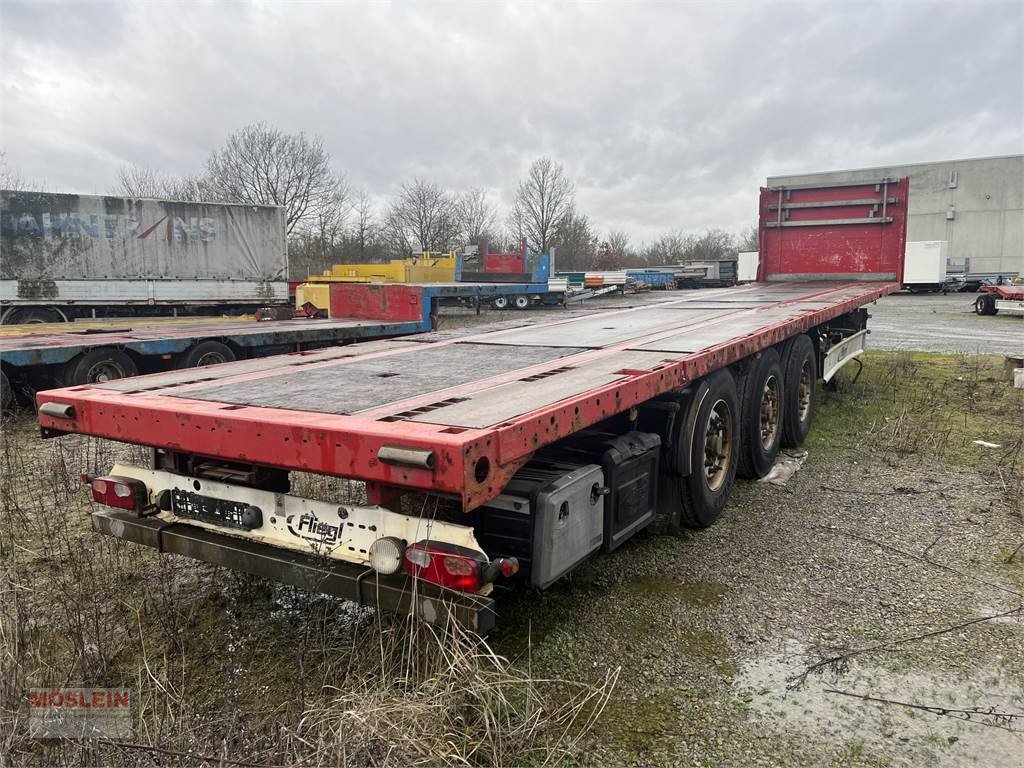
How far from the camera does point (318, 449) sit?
255cm

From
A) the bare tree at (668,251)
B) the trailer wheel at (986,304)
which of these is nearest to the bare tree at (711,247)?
the bare tree at (668,251)

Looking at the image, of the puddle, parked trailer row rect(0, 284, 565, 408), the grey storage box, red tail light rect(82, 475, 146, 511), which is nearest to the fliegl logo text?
the grey storage box

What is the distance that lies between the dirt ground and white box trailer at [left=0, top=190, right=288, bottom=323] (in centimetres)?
1435

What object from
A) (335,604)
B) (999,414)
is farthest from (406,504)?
(999,414)

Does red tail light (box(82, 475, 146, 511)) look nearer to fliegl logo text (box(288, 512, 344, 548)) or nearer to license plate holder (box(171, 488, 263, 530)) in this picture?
license plate holder (box(171, 488, 263, 530))

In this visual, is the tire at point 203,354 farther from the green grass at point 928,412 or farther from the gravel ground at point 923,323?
the green grass at point 928,412

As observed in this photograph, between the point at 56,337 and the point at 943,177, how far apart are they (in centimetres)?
5270

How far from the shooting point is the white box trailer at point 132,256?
658 inches

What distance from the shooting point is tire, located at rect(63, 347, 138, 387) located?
8461 millimetres

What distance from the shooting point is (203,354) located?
9766 mm

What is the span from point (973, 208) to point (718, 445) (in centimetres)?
5154

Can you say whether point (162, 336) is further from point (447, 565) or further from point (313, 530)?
point (447, 565)

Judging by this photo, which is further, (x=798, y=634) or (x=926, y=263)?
(x=926, y=263)

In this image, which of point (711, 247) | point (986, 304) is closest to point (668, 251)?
point (711, 247)
